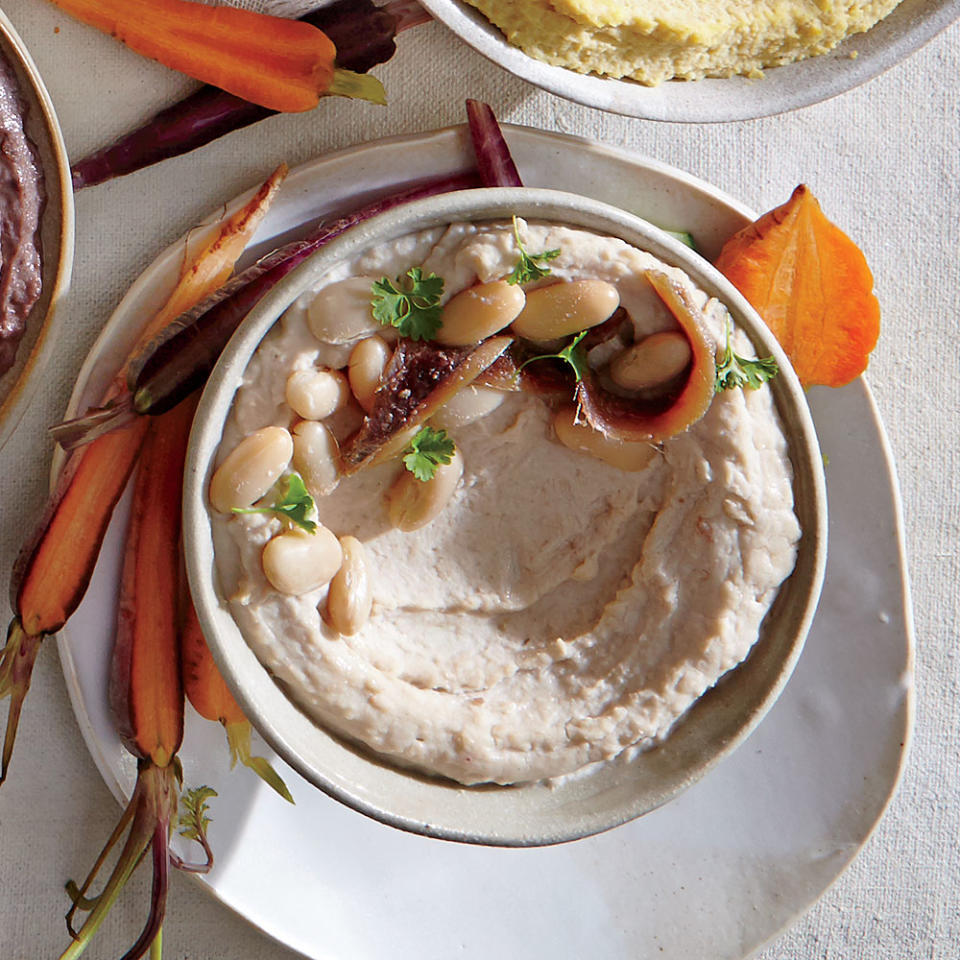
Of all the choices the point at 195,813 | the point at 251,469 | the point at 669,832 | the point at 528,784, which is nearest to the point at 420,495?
the point at 251,469

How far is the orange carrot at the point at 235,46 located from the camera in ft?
3.24

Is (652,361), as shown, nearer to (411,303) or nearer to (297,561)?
(411,303)

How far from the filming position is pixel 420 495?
0.92 m

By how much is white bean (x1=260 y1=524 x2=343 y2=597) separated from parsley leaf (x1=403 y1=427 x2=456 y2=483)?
0.10 meters

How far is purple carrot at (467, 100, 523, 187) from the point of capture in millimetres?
956

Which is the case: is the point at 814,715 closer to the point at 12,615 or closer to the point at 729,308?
the point at 729,308

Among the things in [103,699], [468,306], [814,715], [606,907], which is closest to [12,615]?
[103,699]

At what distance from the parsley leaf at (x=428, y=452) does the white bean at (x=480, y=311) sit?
89mm

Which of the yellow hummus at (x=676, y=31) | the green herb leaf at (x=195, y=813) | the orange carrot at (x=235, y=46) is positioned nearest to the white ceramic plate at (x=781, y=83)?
the yellow hummus at (x=676, y=31)

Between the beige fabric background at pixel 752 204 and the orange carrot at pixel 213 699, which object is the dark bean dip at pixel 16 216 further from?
the orange carrot at pixel 213 699

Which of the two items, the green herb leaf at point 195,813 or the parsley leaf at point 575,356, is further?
the green herb leaf at point 195,813

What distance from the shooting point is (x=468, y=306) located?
0.84m

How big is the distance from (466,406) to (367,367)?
3.8 inches

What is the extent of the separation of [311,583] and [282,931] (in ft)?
1.43
